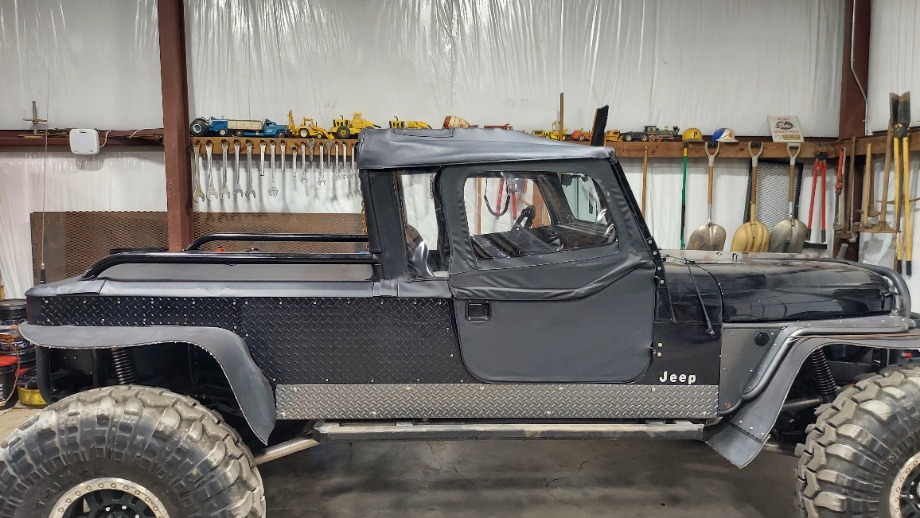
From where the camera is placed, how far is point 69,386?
2.38 m

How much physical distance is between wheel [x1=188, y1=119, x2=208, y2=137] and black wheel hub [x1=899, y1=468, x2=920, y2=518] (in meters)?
5.49

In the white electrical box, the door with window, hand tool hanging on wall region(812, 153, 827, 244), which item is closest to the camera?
the door with window

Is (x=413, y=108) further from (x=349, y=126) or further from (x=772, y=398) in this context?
(x=772, y=398)

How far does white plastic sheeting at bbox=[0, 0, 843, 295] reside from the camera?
5293mm

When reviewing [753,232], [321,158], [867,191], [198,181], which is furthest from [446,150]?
[867,191]

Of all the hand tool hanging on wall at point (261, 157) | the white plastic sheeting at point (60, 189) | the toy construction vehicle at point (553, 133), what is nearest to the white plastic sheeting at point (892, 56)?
the toy construction vehicle at point (553, 133)

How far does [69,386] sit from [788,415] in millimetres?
3323

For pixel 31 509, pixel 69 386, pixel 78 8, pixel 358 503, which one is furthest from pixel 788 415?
pixel 78 8

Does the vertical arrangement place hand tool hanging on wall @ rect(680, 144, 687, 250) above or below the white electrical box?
below

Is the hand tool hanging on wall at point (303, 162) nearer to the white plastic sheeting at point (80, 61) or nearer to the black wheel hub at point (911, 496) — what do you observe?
the white plastic sheeting at point (80, 61)

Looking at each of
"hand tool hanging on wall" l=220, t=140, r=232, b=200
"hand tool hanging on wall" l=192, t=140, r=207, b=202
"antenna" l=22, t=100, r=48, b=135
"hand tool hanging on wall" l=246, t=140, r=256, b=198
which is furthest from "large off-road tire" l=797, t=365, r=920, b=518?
"antenna" l=22, t=100, r=48, b=135

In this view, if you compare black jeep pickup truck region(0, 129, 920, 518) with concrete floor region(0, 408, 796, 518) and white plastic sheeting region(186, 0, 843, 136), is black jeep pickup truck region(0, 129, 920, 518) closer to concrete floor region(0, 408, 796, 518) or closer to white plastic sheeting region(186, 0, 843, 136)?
concrete floor region(0, 408, 796, 518)

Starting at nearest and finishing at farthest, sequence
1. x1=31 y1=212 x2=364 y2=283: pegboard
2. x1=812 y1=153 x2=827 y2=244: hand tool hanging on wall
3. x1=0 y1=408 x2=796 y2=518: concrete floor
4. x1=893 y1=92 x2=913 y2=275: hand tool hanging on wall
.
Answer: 1. x1=0 y1=408 x2=796 y2=518: concrete floor
2. x1=893 y1=92 x2=913 y2=275: hand tool hanging on wall
3. x1=31 y1=212 x2=364 y2=283: pegboard
4. x1=812 y1=153 x2=827 y2=244: hand tool hanging on wall

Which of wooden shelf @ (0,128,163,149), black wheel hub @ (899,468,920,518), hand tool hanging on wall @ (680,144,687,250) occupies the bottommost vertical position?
black wheel hub @ (899,468,920,518)
